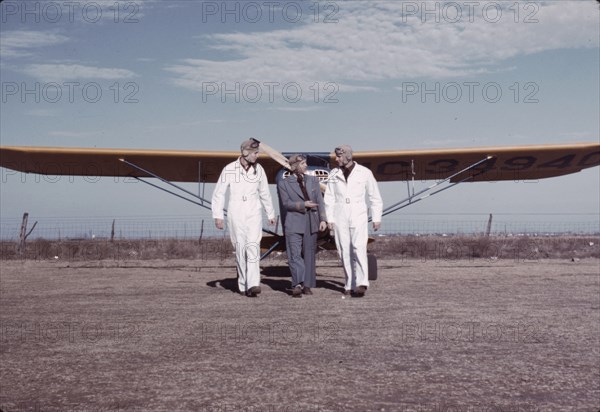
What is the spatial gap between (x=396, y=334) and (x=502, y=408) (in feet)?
6.00

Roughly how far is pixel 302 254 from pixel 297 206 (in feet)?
2.43

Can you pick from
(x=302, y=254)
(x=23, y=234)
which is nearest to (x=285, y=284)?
(x=302, y=254)

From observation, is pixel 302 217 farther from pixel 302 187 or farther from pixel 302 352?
pixel 302 352

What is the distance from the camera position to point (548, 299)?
691 centimetres

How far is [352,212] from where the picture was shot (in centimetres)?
755

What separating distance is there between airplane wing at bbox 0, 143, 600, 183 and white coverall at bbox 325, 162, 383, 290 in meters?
3.49

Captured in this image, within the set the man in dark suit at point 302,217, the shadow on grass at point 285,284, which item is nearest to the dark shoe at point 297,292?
the man in dark suit at point 302,217

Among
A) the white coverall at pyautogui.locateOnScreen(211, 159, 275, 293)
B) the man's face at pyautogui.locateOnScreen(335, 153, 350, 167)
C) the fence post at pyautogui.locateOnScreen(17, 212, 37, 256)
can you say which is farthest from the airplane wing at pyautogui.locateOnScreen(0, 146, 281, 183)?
the fence post at pyautogui.locateOnScreen(17, 212, 37, 256)

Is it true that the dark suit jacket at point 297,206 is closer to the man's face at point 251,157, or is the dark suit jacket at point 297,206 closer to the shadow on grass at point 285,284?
the man's face at point 251,157

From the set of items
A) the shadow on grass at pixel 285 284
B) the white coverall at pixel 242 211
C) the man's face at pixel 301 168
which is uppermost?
the man's face at pixel 301 168

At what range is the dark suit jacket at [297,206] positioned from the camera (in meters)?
7.80

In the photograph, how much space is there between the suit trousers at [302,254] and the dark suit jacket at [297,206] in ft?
0.27

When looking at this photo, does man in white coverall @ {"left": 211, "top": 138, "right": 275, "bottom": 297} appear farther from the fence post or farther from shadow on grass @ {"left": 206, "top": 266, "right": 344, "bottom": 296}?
the fence post

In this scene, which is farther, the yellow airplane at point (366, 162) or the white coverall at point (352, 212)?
the yellow airplane at point (366, 162)
